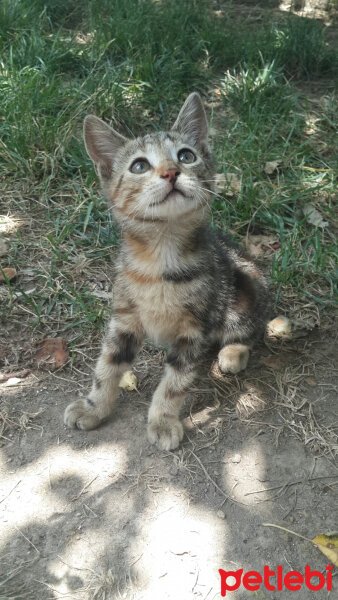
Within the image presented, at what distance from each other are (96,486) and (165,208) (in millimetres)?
1362

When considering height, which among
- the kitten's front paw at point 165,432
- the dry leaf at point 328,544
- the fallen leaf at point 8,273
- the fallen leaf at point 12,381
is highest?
the dry leaf at point 328,544

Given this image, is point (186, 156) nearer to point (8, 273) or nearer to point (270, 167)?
point (8, 273)

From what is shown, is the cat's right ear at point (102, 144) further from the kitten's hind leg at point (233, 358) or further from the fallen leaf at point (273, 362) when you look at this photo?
the fallen leaf at point (273, 362)

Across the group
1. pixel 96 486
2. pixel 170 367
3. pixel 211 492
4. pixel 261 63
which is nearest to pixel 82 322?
pixel 170 367

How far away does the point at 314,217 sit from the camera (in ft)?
14.5

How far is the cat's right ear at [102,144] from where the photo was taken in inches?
120

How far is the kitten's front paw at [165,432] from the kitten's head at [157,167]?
1.05m

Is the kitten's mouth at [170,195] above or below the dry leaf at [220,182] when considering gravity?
above

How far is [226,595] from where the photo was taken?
7.54ft

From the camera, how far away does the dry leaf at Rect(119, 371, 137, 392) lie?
3.29 metres

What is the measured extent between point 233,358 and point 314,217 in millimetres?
1653

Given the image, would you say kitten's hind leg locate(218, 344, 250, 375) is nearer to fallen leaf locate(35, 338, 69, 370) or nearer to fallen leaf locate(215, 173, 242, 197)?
fallen leaf locate(35, 338, 69, 370)

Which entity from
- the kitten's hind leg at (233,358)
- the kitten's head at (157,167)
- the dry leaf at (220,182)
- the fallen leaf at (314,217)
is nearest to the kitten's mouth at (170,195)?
the kitten's head at (157,167)

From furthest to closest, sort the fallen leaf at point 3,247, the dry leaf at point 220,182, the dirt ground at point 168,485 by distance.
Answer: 1. the dry leaf at point 220,182
2. the fallen leaf at point 3,247
3. the dirt ground at point 168,485
